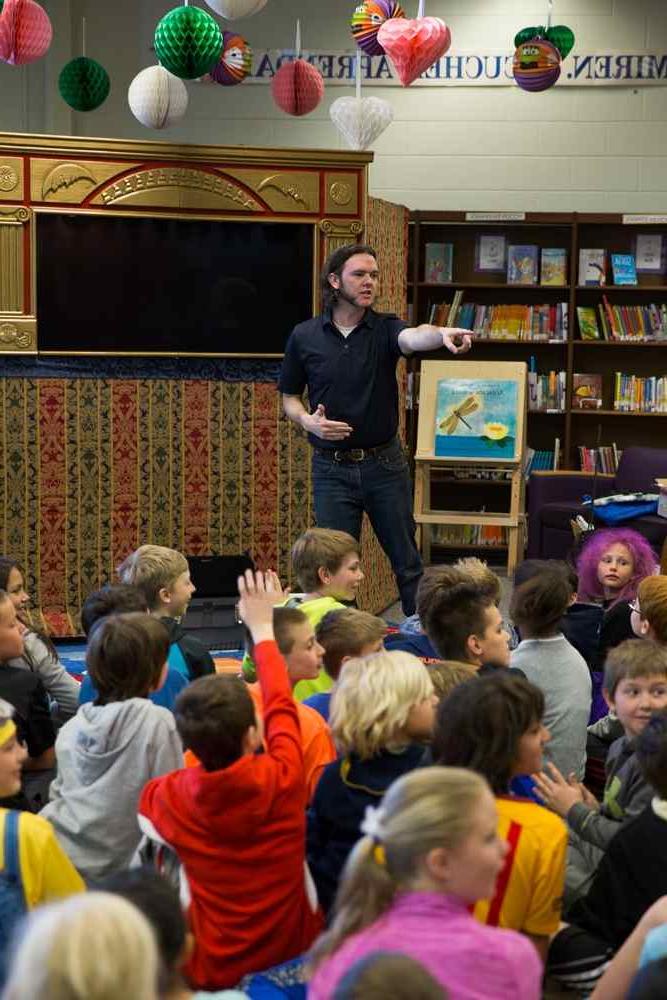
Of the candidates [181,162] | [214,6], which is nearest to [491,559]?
[181,162]

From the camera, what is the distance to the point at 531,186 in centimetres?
926

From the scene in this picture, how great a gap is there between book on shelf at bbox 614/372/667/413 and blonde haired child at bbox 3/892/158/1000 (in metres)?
8.14

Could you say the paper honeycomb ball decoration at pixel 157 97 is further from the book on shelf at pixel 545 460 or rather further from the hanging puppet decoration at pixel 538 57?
the book on shelf at pixel 545 460

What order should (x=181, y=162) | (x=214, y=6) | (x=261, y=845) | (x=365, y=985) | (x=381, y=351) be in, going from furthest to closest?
(x=181, y=162) < (x=214, y=6) < (x=381, y=351) < (x=261, y=845) < (x=365, y=985)

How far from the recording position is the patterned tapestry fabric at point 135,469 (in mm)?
6480

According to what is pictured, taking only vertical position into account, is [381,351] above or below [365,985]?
above

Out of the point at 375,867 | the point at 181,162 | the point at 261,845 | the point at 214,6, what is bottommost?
the point at 261,845

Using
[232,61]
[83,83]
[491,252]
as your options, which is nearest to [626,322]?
[491,252]

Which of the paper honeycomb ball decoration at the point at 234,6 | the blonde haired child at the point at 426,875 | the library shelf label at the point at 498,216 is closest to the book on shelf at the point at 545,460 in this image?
the library shelf label at the point at 498,216

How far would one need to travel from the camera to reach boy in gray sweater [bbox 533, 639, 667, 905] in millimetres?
2678

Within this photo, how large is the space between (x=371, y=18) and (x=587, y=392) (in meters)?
3.47

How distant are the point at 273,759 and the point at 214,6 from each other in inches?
161

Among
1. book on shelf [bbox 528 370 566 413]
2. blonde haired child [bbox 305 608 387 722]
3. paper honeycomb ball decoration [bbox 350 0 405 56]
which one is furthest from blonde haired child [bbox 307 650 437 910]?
book on shelf [bbox 528 370 566 413]

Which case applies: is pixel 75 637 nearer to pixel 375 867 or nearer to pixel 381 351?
pixel 381 351
